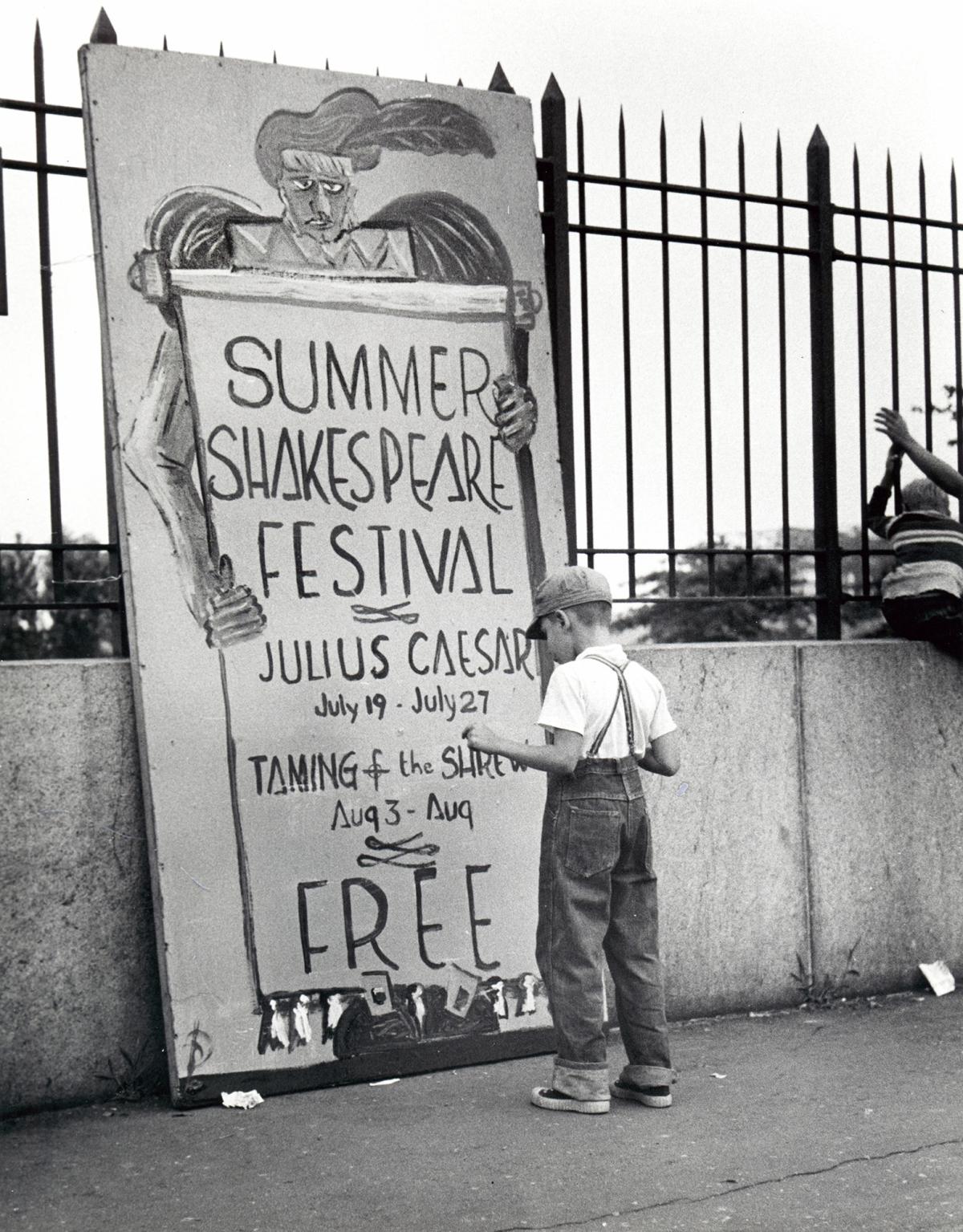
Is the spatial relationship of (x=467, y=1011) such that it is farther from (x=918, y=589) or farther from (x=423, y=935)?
(x=918, y=589)

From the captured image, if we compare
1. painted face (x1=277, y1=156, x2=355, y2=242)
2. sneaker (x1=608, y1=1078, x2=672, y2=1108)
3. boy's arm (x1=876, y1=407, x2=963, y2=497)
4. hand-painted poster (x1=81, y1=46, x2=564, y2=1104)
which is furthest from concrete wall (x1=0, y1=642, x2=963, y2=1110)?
painted face (x1=277, y1=156, x2=355, y2=242)

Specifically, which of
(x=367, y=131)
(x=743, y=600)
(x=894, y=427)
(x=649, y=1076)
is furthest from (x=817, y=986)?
(x=367, y=131)

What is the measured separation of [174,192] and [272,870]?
2345mm

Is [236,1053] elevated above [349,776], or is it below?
below

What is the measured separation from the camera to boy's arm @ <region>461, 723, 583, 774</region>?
464 cm

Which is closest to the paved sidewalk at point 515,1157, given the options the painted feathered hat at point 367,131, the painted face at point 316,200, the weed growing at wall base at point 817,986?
the weed growing at wall base at point 817,986

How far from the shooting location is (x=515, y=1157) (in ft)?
14.5

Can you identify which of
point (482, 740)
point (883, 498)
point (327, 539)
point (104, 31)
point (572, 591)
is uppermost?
point (104, 31)

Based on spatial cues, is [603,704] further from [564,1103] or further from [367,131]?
[367,131]

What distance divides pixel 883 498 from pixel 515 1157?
146 inches

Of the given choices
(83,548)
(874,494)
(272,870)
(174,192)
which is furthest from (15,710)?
(874,494)

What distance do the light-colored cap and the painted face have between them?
5.32ft

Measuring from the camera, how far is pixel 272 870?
203 inches

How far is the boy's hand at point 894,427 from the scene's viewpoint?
22.0ft
